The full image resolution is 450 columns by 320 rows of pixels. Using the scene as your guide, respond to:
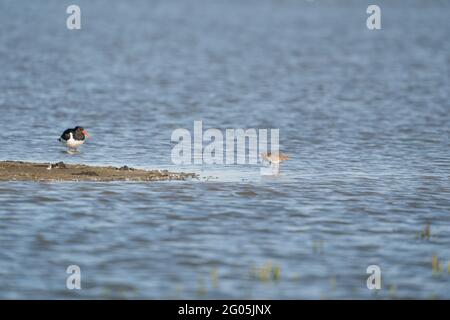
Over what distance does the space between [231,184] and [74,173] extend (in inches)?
116

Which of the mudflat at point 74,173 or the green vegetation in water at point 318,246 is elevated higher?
the mudflat at point 74,173

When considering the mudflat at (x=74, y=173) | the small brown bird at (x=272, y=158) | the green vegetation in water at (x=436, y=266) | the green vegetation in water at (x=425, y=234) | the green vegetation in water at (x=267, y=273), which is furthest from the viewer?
the small brown bird at (x=272, y=158)

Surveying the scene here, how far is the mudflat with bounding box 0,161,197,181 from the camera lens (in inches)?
763

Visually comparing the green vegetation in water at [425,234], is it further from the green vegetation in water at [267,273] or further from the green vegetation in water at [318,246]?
the green vegetation in water at [267,273]

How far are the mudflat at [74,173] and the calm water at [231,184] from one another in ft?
1.68

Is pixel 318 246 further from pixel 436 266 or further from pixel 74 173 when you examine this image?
pixel 74 173

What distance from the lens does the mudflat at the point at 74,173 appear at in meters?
19.4

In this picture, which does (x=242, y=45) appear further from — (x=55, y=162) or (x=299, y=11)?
(x=55, y=162)

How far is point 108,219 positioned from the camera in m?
16.7

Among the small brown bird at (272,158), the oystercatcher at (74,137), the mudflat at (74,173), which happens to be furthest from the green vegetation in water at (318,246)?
the oystercatcher at (74,137)

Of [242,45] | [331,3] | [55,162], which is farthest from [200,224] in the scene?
[331,3]

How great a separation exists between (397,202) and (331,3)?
93665 mm

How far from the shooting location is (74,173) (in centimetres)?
1977

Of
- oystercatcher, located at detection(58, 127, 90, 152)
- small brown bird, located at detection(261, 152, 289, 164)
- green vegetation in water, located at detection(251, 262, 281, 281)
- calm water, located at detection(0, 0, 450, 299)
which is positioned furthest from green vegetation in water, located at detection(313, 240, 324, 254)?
oystercatcher, located at detection(58, 127, 90, 152)
